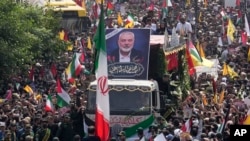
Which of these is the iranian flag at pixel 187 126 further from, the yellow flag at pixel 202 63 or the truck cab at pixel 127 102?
the yellow flag at pixel 202 63

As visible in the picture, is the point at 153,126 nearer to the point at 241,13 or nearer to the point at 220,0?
the point at 241,13

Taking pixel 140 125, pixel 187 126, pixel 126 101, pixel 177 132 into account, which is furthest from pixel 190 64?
pixel 177 132

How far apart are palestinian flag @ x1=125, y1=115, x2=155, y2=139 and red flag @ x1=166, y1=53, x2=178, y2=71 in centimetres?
323

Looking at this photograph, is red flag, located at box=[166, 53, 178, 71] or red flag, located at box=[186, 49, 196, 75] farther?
red flag, located at box=[186, 49, 196, 75]

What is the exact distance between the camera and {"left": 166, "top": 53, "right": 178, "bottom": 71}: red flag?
27830mm

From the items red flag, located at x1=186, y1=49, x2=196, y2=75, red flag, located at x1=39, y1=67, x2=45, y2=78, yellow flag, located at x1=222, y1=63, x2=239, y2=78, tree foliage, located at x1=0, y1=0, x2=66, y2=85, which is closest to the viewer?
red flag, located at x1=186, y1=49, x2=196, y2=75

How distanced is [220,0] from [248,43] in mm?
21356

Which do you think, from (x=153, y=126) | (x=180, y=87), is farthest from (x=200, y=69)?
(x=153, y=126)

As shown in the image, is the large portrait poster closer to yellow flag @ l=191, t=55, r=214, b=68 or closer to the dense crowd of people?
the dense crowd of people

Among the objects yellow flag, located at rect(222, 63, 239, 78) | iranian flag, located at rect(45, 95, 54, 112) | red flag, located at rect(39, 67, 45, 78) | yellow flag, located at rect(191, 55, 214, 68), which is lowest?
red flag, located at rect(39, 67, 45, 78)

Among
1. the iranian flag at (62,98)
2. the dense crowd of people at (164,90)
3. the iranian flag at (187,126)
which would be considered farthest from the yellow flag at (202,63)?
the iranian flag at (187,126)

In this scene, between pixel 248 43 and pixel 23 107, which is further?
pixel 248 43

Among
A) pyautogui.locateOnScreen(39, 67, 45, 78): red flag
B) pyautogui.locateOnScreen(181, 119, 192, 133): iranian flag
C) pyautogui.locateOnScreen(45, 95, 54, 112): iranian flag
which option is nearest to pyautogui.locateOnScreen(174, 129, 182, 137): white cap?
pyautogui.locateOnScreen(181, 119, 192, 133): iranian flag

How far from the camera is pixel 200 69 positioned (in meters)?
32.8
